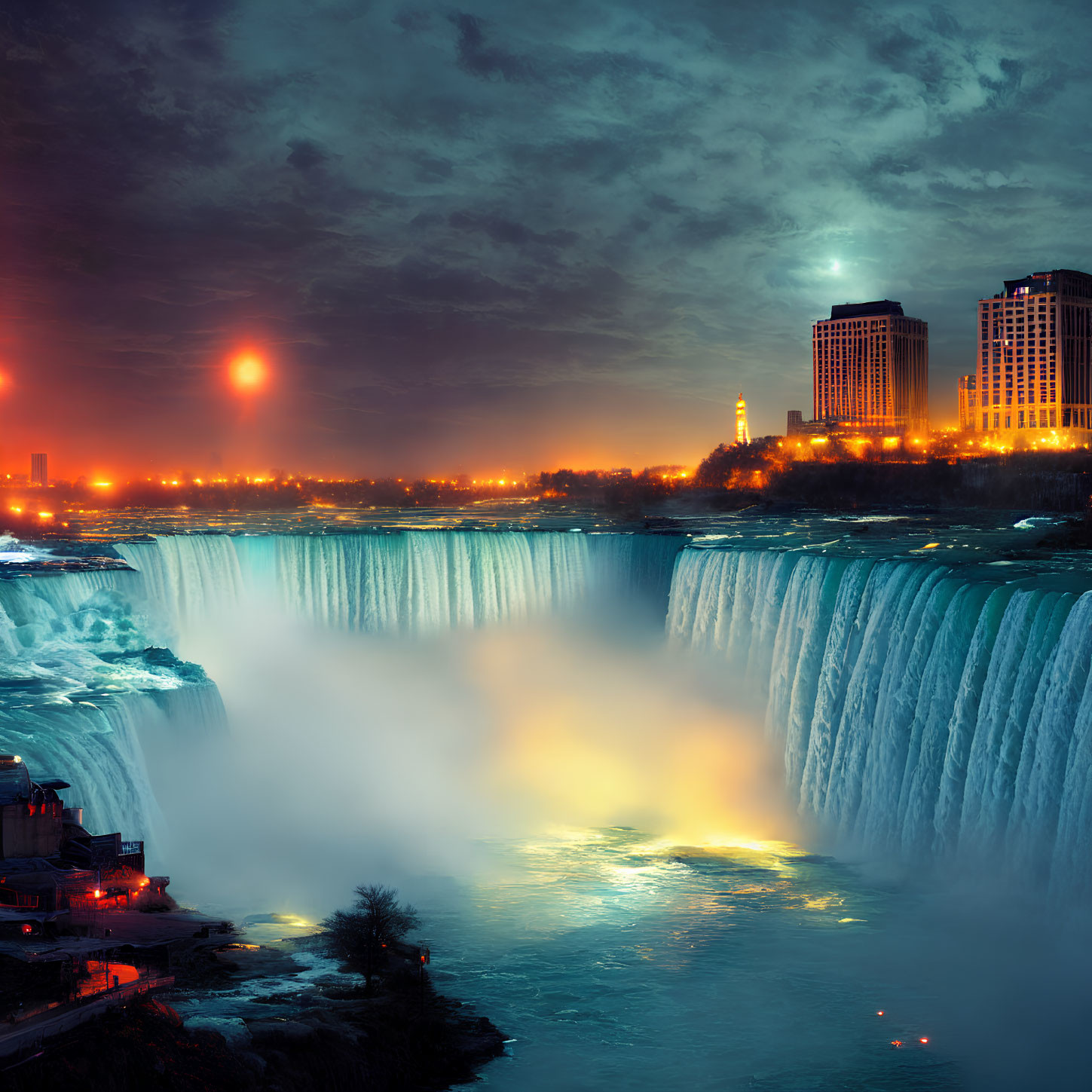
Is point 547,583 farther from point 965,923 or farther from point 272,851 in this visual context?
point 965,923

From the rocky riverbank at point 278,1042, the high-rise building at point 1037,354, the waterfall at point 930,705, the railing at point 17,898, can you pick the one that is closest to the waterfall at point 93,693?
the railing at point 17,898

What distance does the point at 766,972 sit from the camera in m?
19.6

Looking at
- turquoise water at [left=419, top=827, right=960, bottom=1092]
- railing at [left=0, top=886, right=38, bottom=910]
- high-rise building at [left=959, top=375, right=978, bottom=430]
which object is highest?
high-rise building at [left=959, top=375, right=978, bottom=430]

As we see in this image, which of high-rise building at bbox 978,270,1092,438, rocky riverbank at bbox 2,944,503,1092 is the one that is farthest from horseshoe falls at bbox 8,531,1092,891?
high-rise building at bbox 978,270,1092,438

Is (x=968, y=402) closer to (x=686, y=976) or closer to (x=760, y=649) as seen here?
(x=760, y=649)

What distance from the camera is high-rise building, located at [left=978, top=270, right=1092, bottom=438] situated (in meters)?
165

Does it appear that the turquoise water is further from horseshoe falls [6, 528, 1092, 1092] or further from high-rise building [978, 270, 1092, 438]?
high-rise building [978, 270, 1092, 438]

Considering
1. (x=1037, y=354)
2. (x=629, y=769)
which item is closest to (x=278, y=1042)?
(x=629, y=769)

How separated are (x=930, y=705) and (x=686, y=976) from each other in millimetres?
8475

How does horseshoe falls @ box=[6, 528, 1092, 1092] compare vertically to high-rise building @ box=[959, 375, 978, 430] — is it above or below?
below

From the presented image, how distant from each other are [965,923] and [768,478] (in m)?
92.9

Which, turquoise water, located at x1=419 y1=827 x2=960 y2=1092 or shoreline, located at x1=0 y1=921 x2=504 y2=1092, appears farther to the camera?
turquoise water, located at x1=419 y1=827 x2=960 y2=1092

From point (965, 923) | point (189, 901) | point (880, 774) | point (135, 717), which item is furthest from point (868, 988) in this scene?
point (135, 717)

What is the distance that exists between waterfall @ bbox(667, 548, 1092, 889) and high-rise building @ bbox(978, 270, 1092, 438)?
140 m
